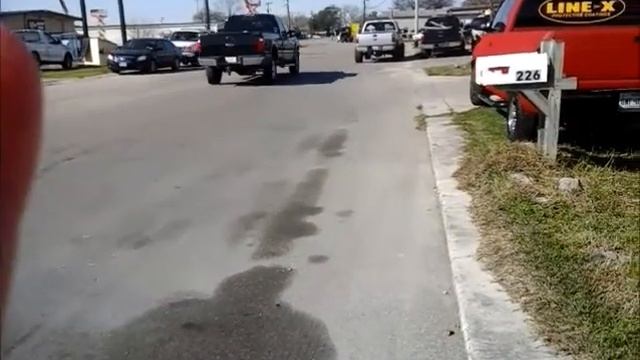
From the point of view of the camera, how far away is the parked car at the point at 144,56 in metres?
29.0

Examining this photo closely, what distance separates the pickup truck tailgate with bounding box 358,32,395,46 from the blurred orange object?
32.4m

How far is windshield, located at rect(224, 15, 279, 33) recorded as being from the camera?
73.2 feet

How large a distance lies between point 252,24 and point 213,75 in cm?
229

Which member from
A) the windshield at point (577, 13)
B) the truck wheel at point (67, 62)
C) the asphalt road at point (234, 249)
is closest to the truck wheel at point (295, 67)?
the asphalt road at point (234, 249)

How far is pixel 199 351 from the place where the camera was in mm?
4000

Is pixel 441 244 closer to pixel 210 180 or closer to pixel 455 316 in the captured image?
pixel 455 316

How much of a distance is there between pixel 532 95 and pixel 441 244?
2308mm

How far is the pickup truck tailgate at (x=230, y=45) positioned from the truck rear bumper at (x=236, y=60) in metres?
0.10

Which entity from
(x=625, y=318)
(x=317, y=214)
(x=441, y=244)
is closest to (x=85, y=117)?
(x=317, y=214)

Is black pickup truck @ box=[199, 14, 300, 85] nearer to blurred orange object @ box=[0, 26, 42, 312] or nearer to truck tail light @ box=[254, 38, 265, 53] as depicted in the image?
truck tail light @ box=[254, 38, 265, 53]

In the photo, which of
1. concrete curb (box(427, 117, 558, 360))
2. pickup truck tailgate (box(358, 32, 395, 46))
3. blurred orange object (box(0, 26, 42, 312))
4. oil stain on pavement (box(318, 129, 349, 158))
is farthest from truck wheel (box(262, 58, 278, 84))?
blurred orange object (box(0, 26, 42, 312))

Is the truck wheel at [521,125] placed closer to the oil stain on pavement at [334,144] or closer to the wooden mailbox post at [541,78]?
the wooden mailbox post at [541,78]

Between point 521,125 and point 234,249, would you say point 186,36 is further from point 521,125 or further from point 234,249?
point 234,249

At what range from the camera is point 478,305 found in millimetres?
4391
